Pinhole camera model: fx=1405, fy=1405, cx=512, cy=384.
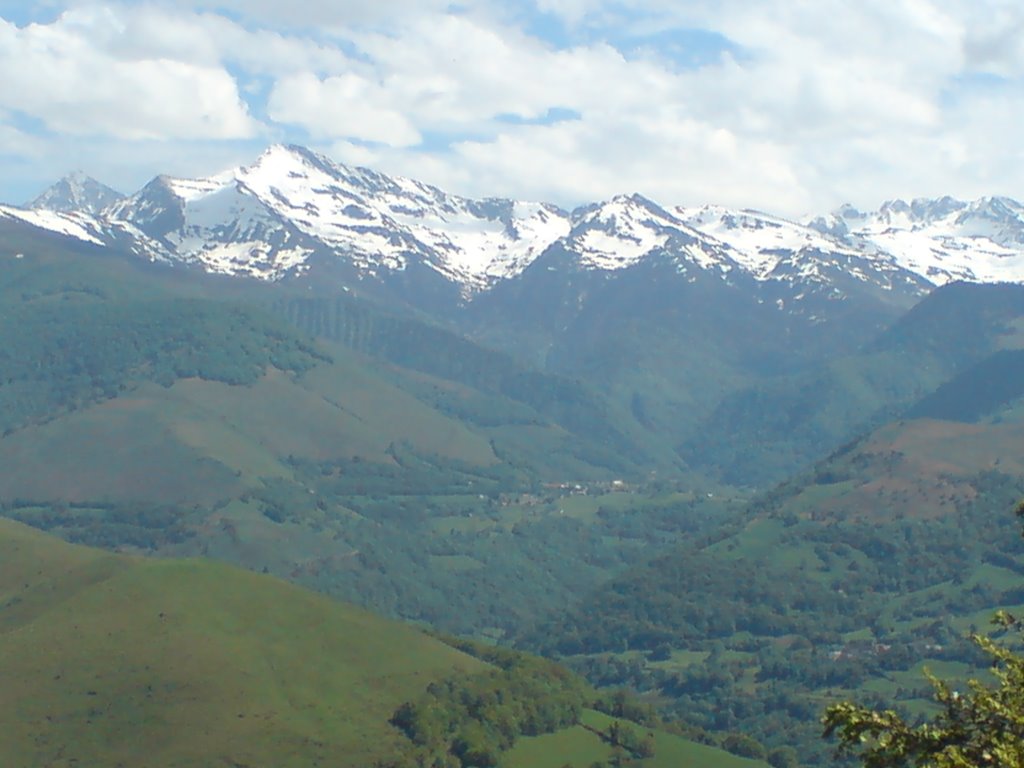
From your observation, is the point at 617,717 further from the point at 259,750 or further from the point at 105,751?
the point at 105,751

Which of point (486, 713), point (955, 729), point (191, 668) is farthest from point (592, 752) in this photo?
point (955, 729)

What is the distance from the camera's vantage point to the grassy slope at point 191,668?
137875mm

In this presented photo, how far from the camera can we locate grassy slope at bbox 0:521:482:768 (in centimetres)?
13788

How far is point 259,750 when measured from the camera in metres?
137

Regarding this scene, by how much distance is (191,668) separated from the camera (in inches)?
5935

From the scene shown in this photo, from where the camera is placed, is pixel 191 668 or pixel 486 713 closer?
pixel 191 668

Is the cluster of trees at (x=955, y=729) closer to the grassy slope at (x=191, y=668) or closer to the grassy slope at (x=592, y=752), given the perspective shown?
the grassy slope at (x=191, y=668)

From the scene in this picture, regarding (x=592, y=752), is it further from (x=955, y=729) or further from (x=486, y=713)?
(x=955, y=729)

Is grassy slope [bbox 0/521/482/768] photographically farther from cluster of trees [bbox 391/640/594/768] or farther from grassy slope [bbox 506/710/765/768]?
grassy slope [bbox 506/710/765/768]

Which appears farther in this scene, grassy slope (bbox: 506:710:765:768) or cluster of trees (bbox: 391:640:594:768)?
grassy slope (bbox: 506:710:765:768)

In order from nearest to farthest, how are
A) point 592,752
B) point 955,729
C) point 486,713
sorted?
point 955,729
point 486,713
point 592,752

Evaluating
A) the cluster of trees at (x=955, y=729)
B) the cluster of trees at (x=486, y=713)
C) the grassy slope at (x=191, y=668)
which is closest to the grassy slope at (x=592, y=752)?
the cluster of trees at (x=486, y=713)

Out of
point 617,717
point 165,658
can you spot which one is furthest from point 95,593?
point 617,717

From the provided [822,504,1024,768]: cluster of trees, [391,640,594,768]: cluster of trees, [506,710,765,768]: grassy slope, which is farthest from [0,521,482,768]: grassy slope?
[822,504,1024,768]: cluster of trees
